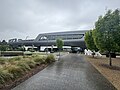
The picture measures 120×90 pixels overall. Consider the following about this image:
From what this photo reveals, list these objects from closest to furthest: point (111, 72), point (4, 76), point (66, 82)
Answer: point (4, 76) → point (66, 82) → point (111, 72)

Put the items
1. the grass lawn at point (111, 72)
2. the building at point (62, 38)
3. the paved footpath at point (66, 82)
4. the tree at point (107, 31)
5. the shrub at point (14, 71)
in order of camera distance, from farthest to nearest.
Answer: the building at point (62, 38) < the tree at point (107, 31) < the grass lawn at point (111, 72) < the shrub at point (14, 71) < the paved footpath at point (66, 82)

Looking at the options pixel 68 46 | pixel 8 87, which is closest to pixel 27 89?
pixel 8 87

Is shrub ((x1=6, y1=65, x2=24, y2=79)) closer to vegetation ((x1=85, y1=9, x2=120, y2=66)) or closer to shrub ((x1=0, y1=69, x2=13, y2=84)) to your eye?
shrub ((x1=0, y1=69, x2=13, y2=84))

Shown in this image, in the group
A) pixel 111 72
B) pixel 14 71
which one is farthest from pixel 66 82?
pixel 111 72

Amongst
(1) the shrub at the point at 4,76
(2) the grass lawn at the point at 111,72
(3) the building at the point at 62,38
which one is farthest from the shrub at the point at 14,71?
(3) the building at the point at 62,38

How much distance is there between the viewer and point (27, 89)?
24.1 ft

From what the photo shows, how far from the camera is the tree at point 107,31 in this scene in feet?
56.1

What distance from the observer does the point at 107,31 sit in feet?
57.1

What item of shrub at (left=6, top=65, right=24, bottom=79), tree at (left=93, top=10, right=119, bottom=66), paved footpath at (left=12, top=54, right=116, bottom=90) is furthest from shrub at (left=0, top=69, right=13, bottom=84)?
tree at (left=93, top=10, right=119, bottom=66)

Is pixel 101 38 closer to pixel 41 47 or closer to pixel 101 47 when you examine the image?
pixel 101 47

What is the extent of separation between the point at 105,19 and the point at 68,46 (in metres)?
78.9

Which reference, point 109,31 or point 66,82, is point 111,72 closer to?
point 109,31

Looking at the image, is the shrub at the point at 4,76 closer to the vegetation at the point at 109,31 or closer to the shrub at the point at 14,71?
the shrub at the point at 14,71

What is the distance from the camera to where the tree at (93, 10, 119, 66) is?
56.1 ft
